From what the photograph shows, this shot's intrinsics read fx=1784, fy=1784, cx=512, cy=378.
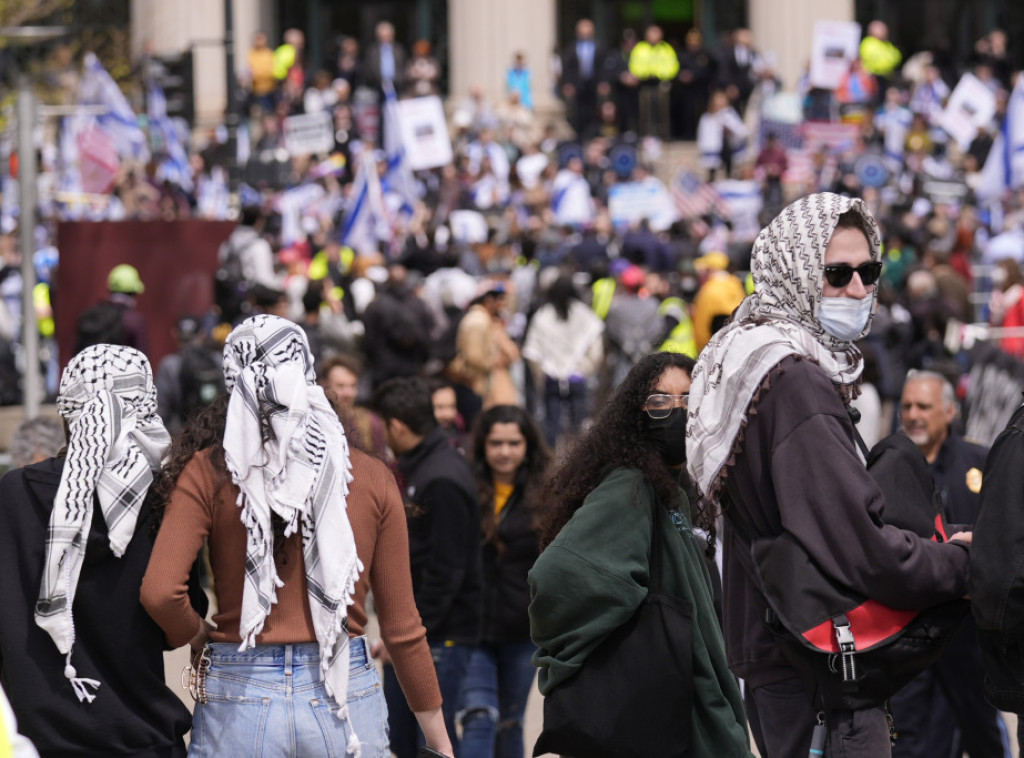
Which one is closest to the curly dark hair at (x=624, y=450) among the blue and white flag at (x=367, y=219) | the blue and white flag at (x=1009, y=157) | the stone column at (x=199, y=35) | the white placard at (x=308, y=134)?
the blue and white flag at (x=367, y=219)

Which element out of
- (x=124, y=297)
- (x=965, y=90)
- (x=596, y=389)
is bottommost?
(x=596, y=389)

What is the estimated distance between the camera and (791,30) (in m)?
31.2

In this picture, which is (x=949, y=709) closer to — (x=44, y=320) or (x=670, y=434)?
(x=670, y=434)

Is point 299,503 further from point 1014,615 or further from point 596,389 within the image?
Answer: point 596,389

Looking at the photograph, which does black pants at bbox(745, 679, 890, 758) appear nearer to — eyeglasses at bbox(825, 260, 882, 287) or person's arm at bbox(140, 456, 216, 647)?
eyeglasses at bbox(825, 260, 882, 287)

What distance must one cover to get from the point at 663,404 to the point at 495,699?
2550 mm

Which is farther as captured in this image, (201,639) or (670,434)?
(670,434)

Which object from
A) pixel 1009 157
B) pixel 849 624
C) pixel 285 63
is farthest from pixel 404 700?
pixel 285 63

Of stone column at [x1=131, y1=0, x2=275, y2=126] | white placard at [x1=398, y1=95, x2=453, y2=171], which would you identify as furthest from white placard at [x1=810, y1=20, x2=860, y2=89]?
stone column at [x1=131, y1=0, x2=275, y2=126]

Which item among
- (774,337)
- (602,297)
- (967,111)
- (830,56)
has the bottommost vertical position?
(602,297)

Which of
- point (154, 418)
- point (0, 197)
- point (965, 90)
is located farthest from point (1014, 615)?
point (0, 197)

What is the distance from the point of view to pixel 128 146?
1838 cm

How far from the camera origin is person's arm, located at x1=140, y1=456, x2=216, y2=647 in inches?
170

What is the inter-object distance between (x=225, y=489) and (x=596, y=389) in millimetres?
10961
